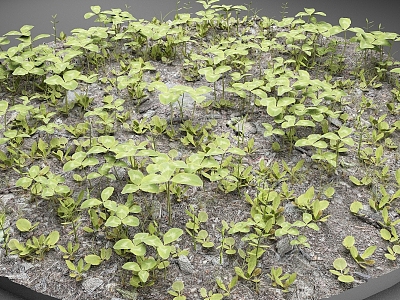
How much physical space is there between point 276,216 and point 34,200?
56.3 inches

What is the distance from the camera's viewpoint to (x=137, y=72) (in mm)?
3859

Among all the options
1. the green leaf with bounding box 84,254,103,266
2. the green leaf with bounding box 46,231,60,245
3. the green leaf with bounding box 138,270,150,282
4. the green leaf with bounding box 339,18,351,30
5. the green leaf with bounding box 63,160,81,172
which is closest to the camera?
the green leaf with bounding box 138,270,150,282

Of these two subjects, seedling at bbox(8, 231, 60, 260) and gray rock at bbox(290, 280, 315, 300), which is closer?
gray rock at bbox(290, 280, 315, 300)

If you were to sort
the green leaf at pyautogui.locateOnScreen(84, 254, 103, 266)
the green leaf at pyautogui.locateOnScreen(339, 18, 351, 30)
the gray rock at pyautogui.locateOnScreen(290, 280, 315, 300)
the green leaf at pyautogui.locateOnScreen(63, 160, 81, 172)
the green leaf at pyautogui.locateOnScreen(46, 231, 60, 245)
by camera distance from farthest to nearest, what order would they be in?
the green leaf at pyautogui.locateOnScreen(339, 18, 351, 30)
the green leaf at pyautogui.locateOnScreen(63, 160, 81, 172)
the green leaf at pyautogui.locateOnScreen(46, 231, 60, 245)
the green leaf at pyautogui.locateOnScreen(84, 254, 103, 266)
the gray rock at pyautogui.locateOnScreen(290, 280, 315, 300)

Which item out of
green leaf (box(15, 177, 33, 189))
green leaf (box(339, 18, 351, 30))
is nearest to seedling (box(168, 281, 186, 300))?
green leaf (box(15, 177, 33, 189))

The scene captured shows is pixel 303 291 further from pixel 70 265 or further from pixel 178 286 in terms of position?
pixel 70 265

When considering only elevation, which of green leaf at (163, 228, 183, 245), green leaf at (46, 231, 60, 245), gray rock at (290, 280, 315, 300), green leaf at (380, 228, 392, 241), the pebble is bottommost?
the pebble

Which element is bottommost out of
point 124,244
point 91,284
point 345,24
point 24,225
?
point 91,284

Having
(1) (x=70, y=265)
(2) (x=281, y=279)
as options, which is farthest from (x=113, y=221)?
(2) (x=281, y=279)

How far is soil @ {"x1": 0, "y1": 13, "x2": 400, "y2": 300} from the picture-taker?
8.24 feet

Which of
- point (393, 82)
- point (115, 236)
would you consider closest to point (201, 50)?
point (393, 82)

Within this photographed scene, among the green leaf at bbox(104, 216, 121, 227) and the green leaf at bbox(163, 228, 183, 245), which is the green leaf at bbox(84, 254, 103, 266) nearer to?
the green leaf at bbox(104, 216, 121, 227)

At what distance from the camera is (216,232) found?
2.77 meters

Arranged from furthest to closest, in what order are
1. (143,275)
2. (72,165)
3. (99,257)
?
(72,165), (99,257), (143,275)
